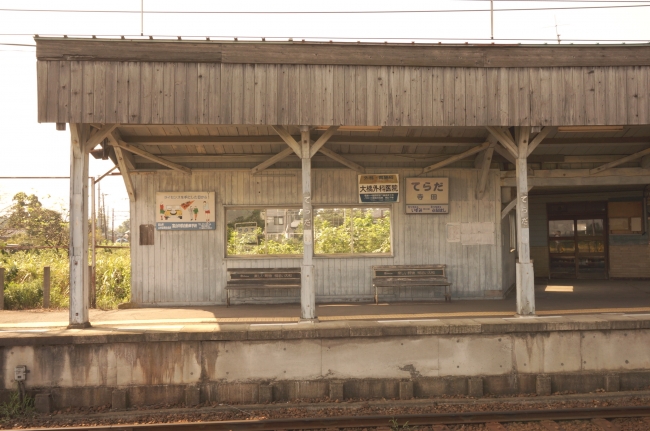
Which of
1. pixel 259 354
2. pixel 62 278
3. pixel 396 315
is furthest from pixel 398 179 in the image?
pixel 62 278

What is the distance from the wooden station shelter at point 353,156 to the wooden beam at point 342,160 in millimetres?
44

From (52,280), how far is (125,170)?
254 inches

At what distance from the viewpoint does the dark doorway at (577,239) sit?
1573cm

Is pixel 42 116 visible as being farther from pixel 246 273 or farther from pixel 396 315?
pixel 396 315

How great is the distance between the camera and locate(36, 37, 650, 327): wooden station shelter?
320 inches

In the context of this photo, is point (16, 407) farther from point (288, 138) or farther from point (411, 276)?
point (411, 276)

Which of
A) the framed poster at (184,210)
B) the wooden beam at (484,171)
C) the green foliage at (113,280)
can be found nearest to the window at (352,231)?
the wooden beam at (484,171)

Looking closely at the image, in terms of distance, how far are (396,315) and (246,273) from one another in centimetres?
367

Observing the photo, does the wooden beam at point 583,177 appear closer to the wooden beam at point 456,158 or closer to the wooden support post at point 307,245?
the wooden beam at point 456,158

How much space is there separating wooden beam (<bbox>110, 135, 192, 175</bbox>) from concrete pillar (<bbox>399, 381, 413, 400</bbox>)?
6.45 meters

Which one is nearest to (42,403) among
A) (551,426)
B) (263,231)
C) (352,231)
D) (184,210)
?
(184,210)

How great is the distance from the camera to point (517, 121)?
848 centimetres

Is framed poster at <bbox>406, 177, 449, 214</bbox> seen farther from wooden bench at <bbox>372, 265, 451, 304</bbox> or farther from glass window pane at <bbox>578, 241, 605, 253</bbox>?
glass window pane at <bbox>578, 241, 605, 253</bbox>

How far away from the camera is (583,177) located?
37.6ft
